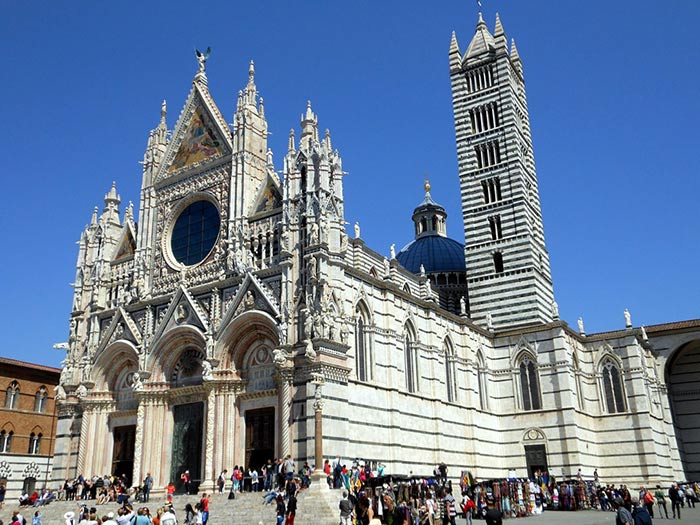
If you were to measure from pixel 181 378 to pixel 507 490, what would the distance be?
47.3ft

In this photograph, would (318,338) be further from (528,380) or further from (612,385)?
(612,385)

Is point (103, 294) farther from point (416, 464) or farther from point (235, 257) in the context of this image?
point (416, 464)

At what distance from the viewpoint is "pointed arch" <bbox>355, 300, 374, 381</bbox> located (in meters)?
27.4

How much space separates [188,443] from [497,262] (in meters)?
21.0

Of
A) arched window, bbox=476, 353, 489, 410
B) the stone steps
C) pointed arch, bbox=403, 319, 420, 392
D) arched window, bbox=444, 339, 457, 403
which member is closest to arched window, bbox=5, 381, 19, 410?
the stone steps

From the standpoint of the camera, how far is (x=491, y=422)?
3597 cm

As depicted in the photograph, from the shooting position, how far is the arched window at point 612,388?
121 ft

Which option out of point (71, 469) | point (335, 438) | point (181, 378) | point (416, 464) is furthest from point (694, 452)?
point (71, 469)

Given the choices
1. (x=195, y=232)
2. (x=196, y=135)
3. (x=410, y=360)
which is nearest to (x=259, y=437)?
(x=410, y=360)

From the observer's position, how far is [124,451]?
30734 millimetres

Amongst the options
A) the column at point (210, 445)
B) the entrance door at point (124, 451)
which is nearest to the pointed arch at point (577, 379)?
the column at point (210, 445)

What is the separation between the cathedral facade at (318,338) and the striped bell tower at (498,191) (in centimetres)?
13

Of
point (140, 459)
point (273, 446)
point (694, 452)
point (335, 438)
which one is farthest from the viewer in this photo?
point (694, 452)

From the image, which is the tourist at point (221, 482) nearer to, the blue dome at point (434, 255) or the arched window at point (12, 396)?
the arched window at point (12, 396)
